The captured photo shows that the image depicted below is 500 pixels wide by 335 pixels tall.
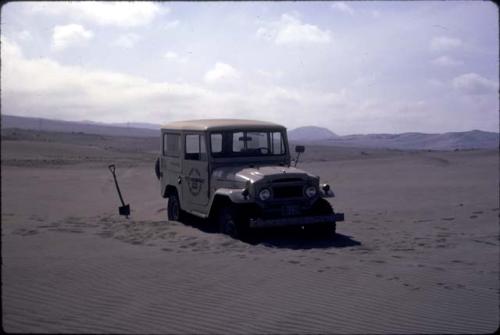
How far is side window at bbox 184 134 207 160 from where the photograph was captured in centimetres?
1064

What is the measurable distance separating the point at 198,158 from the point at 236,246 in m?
2.36

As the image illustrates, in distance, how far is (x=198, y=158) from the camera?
35.6 feet

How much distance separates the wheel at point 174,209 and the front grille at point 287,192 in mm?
2841

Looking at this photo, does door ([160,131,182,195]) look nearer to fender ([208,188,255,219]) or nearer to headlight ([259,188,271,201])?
fender ([208,188,255,219])

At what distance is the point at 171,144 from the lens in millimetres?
11820

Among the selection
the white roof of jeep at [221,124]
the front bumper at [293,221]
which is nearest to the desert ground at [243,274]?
the front bumper at [293,221]

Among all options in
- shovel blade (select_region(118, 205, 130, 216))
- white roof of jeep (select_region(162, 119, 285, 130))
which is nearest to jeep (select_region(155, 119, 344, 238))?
white roof of jeep (select_region(162, 119, 285, 130))

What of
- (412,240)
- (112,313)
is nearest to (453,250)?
(412,240)

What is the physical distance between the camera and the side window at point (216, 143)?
10.5m

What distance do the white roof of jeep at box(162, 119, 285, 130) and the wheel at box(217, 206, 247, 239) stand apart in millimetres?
1591

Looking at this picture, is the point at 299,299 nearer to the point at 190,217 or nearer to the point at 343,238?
the point at 343,238

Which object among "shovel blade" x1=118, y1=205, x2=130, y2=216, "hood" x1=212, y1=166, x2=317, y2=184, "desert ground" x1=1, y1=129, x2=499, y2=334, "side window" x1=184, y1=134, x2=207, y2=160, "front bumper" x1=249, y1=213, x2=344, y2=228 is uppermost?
"side window" x1=184, y1=134, x2=207, y2=160

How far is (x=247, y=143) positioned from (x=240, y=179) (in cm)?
124

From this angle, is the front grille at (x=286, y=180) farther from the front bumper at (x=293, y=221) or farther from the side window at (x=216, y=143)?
the side window at (x=216, y=143)
